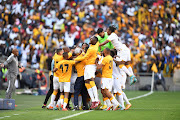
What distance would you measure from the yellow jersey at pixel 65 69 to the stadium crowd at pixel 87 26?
43.5 feet

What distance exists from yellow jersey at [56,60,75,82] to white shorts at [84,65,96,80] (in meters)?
0.60

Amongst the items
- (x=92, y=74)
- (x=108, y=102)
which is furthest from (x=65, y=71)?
(x=108, y=102)

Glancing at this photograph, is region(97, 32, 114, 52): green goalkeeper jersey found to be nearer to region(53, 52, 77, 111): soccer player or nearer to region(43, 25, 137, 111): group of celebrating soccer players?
region(43, 25, 137, 111): group of celebrating soccer players

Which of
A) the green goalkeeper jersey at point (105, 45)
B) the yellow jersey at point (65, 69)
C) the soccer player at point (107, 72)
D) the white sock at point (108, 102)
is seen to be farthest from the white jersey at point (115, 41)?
the white sock at point (108, 102)

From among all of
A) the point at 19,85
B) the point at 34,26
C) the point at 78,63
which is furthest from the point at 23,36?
the point at 78,63

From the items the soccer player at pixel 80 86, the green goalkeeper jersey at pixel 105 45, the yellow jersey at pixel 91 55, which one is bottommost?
the soccer player at pixel 80 86

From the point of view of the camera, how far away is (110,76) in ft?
44.4

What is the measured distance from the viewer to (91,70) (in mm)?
13641

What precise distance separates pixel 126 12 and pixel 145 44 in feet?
12.3

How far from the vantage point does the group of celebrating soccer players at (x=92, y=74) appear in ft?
44.4

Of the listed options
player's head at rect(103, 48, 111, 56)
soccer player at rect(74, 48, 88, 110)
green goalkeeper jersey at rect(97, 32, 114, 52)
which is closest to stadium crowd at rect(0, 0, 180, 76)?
green goalkeeper jersey at rect(97, 32, 114, 52)

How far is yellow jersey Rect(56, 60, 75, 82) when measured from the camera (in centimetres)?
1403

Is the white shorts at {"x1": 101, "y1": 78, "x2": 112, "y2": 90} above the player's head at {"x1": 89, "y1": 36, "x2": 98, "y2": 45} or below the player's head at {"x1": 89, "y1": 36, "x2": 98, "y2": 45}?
below

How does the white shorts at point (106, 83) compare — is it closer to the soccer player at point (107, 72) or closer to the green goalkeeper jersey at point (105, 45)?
the soccer player at point (107, 72)
